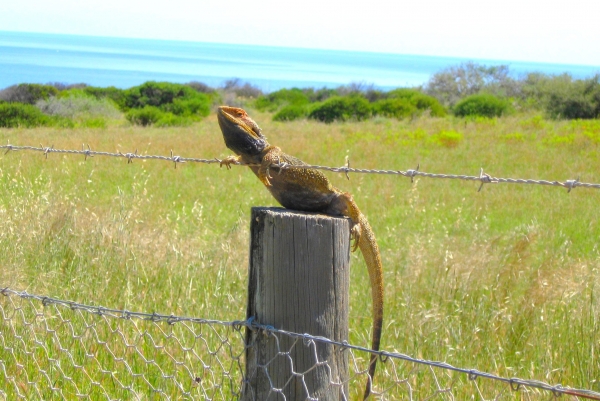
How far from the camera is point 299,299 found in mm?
1918

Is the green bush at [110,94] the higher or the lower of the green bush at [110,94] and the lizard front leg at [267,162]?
the lower

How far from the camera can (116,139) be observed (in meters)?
14.3

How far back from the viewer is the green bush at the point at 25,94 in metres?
24.8

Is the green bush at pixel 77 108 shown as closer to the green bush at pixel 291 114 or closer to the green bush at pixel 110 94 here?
the green bush at pixel 110 94

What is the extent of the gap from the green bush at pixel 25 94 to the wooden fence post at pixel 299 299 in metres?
24.7

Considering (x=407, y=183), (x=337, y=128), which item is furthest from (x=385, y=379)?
(x=337, y=128)

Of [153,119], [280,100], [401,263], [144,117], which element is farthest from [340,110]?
[401,263]

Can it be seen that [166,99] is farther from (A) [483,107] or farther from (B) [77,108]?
(A) [483,107]

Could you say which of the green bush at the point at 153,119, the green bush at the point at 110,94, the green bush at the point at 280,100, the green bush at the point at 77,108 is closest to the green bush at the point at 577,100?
the green bush at the point at 153,119

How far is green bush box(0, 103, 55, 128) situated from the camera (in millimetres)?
18844

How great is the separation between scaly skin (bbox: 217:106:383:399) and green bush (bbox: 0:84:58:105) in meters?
24.2

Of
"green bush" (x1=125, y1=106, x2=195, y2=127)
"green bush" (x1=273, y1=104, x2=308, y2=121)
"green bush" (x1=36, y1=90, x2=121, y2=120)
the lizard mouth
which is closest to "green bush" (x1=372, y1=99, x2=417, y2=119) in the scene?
"green bush" (x1=273, y1=104, x2=308, y2=121)

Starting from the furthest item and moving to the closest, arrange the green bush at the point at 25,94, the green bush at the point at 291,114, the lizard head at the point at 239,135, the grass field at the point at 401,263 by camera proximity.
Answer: the green bush at the point at 291,114 → the green bush at the point at 25,94 → the grass field at the point at 401,263 → the lizard head at the point at 239,135

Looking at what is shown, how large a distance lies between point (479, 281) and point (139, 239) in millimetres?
2676
